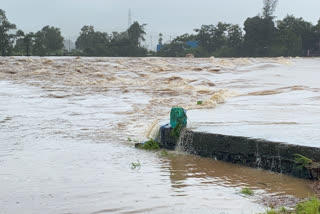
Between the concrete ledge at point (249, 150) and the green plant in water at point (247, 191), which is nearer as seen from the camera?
the green plant in water at point (247, 191)

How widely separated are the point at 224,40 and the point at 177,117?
69252mm

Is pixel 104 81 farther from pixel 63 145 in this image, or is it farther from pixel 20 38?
pixel 20 38

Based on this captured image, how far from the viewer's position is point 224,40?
235ft

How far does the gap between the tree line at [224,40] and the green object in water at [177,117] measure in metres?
52.6

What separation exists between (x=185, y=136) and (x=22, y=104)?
4233mm

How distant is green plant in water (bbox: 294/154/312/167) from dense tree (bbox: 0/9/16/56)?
150ft

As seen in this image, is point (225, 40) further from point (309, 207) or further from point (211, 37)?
point (309, 207)

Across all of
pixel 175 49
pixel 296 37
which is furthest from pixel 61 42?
pixel 296 37

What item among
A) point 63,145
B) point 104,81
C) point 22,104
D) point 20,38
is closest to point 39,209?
point 63,145

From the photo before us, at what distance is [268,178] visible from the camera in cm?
310

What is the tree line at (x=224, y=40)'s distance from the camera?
60.3 metres

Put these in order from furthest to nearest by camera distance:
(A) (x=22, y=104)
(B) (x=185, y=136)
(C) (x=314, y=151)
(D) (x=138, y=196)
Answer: (A) (x=22, y=104), (B) (x=185, y=136), (C) (x=314, y=151), (D) (x=138, y=196)

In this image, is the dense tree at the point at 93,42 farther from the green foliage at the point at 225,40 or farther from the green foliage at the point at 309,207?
the green foliage at the point at 309,207

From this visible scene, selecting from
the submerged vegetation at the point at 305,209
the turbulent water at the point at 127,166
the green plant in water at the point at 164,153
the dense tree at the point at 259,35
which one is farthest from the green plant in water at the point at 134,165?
the dense tree at the point at 259,35
